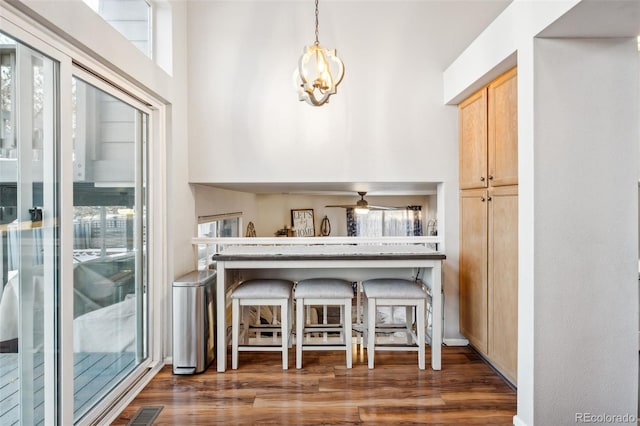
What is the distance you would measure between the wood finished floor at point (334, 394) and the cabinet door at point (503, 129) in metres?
1.37

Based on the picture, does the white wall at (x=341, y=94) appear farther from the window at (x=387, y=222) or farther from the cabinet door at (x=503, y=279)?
the window at (x=387, y=222)

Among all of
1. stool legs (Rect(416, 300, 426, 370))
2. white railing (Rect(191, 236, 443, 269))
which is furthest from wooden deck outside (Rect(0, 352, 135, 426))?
stool legs (Rect(416, 300, 426, 370))

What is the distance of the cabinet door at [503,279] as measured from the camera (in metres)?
2.31

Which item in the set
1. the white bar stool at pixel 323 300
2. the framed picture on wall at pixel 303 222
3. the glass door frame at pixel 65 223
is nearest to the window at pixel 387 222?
the framed picture on wall at pixel 303 222

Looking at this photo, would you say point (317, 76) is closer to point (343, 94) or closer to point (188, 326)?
point (343, 94)

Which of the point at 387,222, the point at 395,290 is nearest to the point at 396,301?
the point at 395,290

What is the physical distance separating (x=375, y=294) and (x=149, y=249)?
1.69 metres

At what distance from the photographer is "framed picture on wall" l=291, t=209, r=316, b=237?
7.49m

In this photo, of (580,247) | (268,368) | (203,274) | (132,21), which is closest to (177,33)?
(132,21)

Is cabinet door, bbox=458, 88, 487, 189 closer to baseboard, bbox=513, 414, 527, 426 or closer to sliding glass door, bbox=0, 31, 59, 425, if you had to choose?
baseboard, bbox=513, 414, 527, 426

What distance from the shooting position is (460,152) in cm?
308

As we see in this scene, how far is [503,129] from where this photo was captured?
2.41m

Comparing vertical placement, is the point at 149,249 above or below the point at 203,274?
above

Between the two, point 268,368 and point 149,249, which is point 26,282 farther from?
point 268,368
